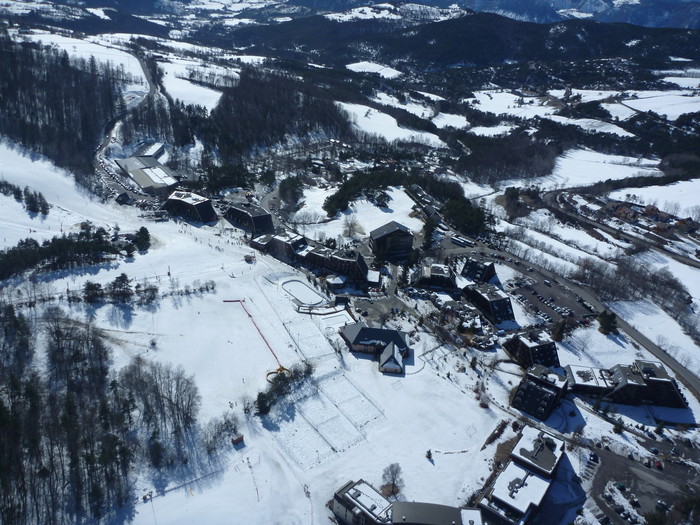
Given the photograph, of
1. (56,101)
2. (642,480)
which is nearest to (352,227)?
(642,480)

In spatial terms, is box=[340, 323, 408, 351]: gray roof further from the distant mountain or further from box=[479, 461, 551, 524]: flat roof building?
the distant mountain

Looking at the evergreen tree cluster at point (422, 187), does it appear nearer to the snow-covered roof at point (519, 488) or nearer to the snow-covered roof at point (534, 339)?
the snow-covered roof at point (534, 339)

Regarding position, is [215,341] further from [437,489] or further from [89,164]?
[89,164]

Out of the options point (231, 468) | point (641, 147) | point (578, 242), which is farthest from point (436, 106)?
point (231, 468)

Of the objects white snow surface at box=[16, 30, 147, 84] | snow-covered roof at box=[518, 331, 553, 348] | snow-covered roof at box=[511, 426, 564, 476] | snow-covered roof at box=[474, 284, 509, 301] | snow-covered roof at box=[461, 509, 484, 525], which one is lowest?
snow-covered roof at box=[461, 509, 484, 525]

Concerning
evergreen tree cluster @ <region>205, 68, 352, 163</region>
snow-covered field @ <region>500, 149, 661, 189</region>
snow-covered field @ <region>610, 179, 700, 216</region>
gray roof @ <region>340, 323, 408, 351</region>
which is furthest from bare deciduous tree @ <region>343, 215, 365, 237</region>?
snow-covered field @ <region>610, 179, 700, 216</region>

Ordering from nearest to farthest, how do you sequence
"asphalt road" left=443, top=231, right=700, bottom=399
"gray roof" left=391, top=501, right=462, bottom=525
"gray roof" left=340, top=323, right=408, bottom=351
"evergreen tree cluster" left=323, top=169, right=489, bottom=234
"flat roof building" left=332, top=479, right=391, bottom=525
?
"gray roof" left=391, top=501, right=462, bottom=525
"flat roof building" left=332, top=479, right=391, bottom=525
"gray roof" left=340, top=323, right=408, bottom=351
"asphalt road" left=443, top=231, right=700, bottom=399
"evergreen tree cluster" left=323, top=169, right=489, bottom=234

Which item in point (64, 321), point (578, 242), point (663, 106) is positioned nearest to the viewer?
point (64, 321)

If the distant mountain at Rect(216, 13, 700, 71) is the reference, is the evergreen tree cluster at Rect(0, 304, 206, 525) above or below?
below
